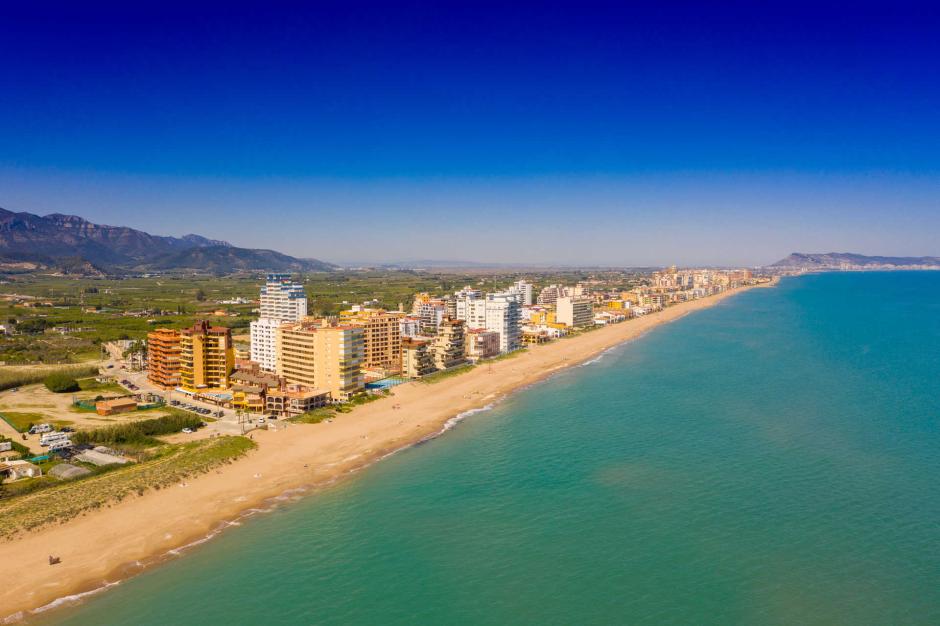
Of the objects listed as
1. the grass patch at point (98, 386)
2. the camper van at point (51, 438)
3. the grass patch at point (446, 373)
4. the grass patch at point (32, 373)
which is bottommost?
the grass patch at point (98, 386)

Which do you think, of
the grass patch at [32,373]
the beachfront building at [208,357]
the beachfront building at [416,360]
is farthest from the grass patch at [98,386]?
the beachfront building at [416,360]

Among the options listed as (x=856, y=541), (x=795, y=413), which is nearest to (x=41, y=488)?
(x=856, y=541)

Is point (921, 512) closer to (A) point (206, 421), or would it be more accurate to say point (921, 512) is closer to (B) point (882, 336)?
(A) point (206, 421)

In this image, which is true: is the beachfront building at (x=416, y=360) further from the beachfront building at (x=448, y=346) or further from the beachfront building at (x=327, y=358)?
the beachfront building at (x=327, y=358)

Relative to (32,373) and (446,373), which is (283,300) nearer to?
(32,373)

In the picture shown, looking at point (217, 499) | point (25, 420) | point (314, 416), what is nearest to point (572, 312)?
point (314, 416)

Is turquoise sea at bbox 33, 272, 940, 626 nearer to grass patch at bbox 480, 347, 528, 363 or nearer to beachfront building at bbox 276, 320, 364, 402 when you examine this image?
beachfront building at bbox 276, 320, 364, 402
